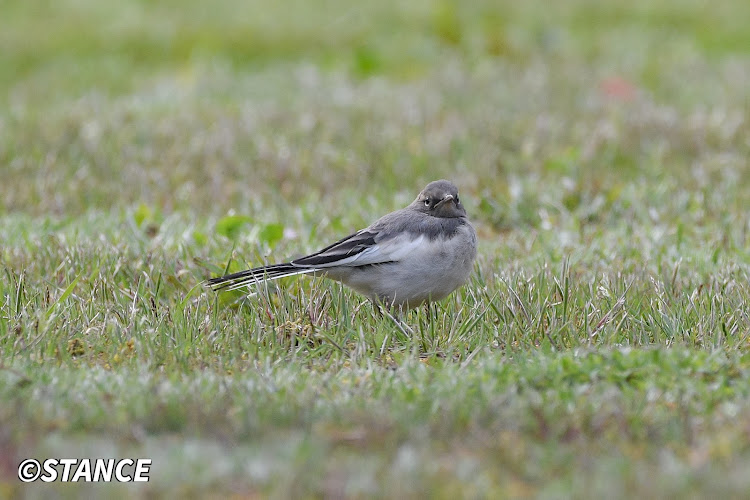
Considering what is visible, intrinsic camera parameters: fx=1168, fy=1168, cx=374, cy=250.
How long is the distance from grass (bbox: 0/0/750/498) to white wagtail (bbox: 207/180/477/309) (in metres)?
0.13

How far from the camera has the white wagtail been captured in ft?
17.8

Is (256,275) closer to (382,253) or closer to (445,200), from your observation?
(382,253)

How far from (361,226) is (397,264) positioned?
2.08 m

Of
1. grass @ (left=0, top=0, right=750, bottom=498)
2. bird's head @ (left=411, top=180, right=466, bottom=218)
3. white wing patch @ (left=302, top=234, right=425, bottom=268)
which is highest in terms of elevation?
bird's head @ (left=411, top=180, right=466, bottom=218)

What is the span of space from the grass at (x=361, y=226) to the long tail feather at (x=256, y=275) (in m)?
0.10

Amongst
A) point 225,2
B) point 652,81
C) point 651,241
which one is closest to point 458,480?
point 651,241

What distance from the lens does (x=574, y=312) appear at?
208 inches

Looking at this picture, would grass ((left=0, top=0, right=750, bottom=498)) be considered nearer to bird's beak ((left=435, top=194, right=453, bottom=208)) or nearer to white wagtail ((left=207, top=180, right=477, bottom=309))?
white wagtail ((left=207, top=180, right=477, bottom=309))

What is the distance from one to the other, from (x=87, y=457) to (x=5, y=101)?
9.25 m

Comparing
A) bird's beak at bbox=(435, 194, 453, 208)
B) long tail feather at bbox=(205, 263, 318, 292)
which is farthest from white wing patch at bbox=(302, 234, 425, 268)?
bird's beak at bbox=(435, 194, 453, 208)

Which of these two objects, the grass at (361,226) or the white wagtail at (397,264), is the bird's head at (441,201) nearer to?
the white wagtail at (397,264)

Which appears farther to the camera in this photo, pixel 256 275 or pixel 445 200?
pixel 445 200

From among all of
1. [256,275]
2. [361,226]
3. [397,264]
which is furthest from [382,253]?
[361,226]

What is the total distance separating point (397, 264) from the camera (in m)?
5.46
